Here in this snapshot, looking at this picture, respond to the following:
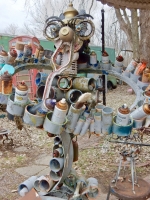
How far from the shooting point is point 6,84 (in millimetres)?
2289

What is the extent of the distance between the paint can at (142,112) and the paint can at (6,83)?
110 centimetres

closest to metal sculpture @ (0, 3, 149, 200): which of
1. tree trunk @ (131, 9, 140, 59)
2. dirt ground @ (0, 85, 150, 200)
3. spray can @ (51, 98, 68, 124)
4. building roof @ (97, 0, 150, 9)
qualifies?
spray can @ (51, 98, 68, 124)

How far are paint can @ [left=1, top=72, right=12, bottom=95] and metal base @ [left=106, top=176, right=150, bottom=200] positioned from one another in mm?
1652

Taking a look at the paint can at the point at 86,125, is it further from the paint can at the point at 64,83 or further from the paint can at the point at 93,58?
the paint can at the point at 93,58

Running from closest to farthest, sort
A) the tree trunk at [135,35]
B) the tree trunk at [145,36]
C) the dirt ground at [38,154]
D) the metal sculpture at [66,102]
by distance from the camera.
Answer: the metal sculpture at [66,102]
the dirt ground at [38,154]
the tree trunk at [145,36]
the tree trunk at [135,35]

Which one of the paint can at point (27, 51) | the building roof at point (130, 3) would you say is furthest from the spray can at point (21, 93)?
the building roof at point (130, 3)

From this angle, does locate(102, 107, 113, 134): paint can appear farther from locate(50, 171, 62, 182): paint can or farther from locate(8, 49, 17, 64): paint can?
locate(8, 49, 17, 64): paint can

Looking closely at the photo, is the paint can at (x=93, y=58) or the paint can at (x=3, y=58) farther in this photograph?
the paint can at (x=93, y=58)

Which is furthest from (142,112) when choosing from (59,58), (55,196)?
(55,196)

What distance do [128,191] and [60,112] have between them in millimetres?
1463

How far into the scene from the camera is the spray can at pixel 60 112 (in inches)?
82.7

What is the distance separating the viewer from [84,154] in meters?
5.34

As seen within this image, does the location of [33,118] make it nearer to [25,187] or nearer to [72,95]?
[72,95]

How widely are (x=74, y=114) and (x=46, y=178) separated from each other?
992 millimetres
